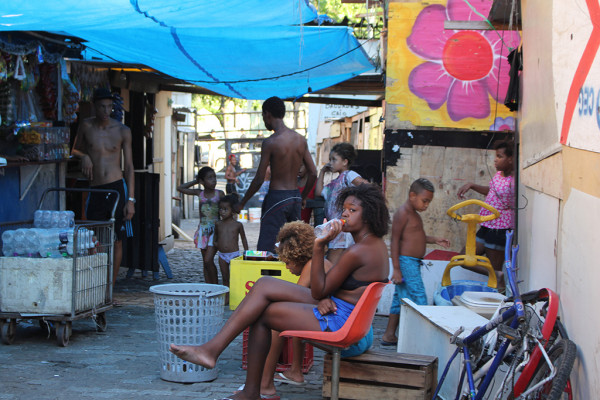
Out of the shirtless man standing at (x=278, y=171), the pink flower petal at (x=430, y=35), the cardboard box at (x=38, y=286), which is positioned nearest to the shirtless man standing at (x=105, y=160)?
the shirtless man standing at (x=278, y=171)

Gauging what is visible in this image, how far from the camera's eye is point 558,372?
119 inches

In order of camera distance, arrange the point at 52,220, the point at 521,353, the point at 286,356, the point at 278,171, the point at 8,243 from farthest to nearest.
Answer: the point at 278,171, the point at 52,220, the point at 8,243, the point at 286,356, the point at 521,353

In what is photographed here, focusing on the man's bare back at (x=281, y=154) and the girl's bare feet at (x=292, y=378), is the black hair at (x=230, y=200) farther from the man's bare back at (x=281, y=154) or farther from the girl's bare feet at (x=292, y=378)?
the girl's bare feet at (x=292, y=378)

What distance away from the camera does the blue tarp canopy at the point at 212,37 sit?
5723mm

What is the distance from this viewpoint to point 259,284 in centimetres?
Result: 434

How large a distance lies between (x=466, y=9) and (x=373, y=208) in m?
4.79

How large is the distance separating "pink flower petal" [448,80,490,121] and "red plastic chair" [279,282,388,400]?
184 inches

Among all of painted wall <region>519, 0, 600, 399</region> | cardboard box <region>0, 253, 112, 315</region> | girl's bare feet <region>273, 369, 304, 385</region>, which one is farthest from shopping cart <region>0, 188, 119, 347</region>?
painted wall <region>519, 0, 600, 399</region>

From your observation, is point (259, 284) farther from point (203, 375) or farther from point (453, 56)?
point (453, 56)

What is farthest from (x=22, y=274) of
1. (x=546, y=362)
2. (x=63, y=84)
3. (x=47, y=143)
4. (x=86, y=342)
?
(x=546, y=362)

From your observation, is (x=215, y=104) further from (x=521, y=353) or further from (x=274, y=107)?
(x=521, y=353)

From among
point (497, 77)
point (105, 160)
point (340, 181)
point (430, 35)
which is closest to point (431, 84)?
point (430, 35)

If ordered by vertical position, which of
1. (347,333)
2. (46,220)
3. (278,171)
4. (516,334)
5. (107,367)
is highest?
(278,171)

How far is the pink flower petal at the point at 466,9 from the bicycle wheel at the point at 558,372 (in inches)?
227
